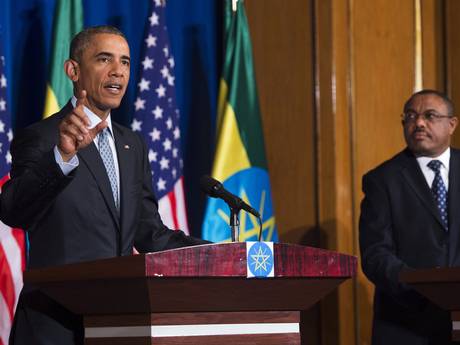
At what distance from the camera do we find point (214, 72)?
5793mm

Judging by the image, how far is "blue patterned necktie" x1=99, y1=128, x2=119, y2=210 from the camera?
3.06m

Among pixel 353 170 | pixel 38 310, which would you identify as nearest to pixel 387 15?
pixel 353 170

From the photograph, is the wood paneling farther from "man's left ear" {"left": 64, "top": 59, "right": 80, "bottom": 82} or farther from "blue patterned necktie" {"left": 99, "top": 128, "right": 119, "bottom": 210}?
"blue patterned necktie" {"left": 99, "top": 128, "right": 119, "bottom": 210}

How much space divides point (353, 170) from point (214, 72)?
106cm

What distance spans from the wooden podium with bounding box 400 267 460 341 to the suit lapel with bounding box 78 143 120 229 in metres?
1.26

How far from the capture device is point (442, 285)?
352 centimetres

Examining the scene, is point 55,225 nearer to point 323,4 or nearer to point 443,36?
point 323,4

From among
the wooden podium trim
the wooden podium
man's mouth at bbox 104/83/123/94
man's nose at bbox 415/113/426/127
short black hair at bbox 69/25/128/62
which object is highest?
short black hair at bbox 69/25/128/62

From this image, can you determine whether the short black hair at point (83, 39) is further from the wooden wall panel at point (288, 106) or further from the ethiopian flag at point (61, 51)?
the wooden wall panel at point (288, 106)

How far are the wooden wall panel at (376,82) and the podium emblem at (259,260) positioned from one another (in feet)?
11.1

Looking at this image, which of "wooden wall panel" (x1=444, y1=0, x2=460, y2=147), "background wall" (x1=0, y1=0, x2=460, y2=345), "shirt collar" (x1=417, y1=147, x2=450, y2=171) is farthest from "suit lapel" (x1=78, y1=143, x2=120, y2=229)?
"wooden wall panel" (x1=444, y1=0, x2=460, y2=147)

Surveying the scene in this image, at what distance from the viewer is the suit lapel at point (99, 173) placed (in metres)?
2.97

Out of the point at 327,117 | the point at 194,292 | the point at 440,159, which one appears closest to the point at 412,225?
the point at 440,159

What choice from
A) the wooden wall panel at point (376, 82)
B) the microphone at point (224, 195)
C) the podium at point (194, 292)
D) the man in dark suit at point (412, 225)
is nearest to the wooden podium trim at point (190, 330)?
the podium at point (194, 292)
